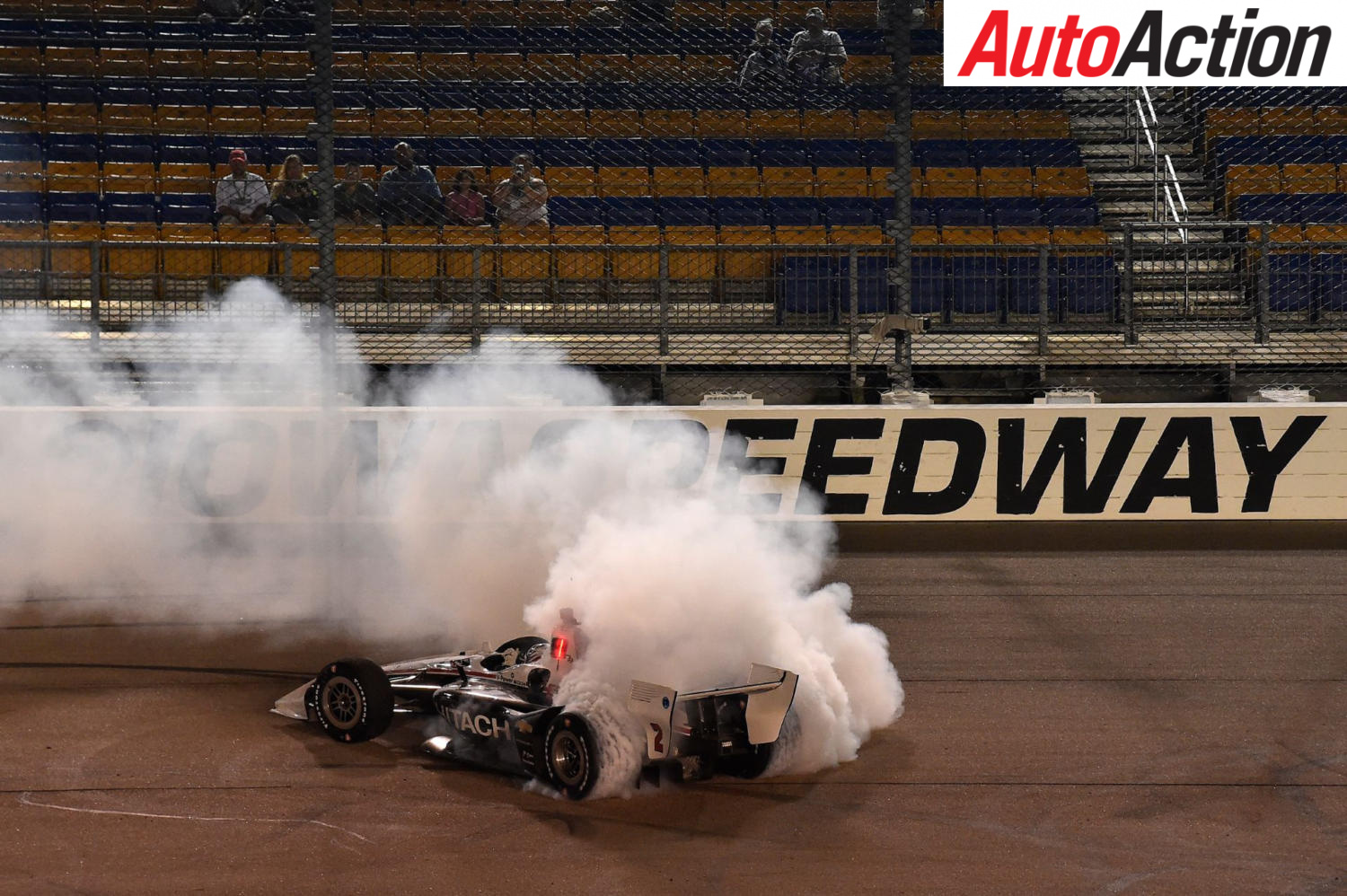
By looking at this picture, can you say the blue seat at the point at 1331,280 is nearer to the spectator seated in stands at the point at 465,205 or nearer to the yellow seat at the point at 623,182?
the yellow seat at the point at 623,182

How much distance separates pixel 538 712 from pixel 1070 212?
410 inches

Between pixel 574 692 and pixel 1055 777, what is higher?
pixel 574 692

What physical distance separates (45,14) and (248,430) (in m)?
9.02

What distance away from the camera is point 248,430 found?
9.27 meters

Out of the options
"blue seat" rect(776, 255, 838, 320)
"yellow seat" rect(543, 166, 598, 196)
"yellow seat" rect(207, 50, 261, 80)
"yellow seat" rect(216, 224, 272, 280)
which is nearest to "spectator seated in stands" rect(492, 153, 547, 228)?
"yellow seat" rect(543, 166, 598, 196)

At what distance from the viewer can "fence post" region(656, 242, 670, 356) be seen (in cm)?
1091

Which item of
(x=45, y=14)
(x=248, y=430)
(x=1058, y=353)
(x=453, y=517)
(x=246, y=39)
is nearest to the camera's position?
(x=453, y=517)

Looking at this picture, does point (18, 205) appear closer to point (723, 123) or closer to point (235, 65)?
point (235, 65)

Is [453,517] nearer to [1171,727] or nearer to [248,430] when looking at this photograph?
[248,430]

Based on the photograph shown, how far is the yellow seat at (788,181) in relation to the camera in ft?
44.3

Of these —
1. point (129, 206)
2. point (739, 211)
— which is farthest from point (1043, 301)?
point (129, 206)

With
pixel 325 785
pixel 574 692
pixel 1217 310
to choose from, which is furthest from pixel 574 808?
pixel 1217 310

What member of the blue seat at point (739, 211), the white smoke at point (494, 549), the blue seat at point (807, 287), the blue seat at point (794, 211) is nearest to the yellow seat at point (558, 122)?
the blue seat at point (739, 211)

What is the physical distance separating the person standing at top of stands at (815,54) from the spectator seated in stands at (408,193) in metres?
3.86
